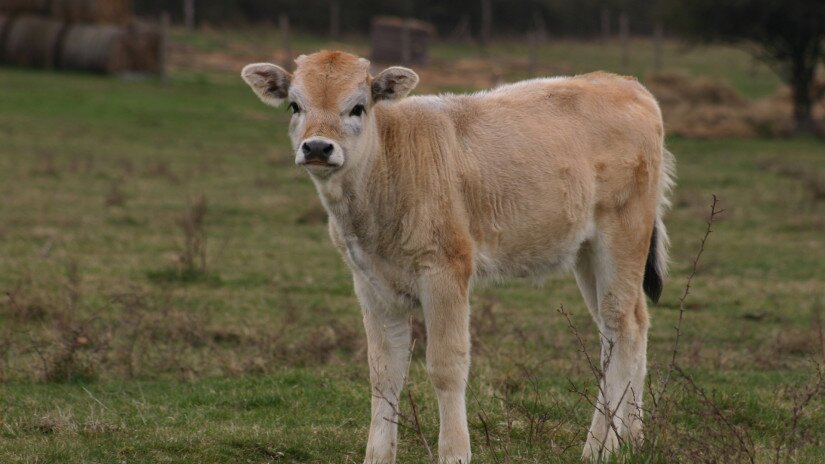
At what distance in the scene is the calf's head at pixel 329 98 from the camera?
22.3 feet

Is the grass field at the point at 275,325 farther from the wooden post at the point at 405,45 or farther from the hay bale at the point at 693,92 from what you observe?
the wooden post at the point at 405,45

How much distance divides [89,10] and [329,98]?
32.2 meters

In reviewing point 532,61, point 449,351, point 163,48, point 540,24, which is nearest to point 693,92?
point 532,61

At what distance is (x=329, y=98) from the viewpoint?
703cm

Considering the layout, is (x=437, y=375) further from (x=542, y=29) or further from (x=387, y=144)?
(x=542, y=29)

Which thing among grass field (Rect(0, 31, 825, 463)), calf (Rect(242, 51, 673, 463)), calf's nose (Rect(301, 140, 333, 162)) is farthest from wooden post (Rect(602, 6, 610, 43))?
calf's nose (Rect(301, 140, 333, 162))

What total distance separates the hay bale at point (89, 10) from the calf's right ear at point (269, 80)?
103 feet

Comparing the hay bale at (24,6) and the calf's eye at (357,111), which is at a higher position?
the calf's eye at (357,111)

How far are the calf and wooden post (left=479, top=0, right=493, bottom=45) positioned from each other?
1706 inches

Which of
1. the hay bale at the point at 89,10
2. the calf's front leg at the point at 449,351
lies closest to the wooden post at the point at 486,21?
the hay bale at the point at 89,10

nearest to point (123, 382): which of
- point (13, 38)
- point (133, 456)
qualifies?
point (133, 456)

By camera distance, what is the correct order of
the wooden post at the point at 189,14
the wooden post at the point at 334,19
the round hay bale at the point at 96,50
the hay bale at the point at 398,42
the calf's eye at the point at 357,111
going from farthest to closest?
the wooden post at the point at 334,19
the wooden post at the point at 189,14
the hay bale at the point at 398,42
the round hay bale at the point at 96,50
the calf's eye at the point at 357,111

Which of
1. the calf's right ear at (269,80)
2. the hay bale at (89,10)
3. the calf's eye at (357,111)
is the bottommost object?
the hay bale at (89,10)

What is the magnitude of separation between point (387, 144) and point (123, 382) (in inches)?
127
